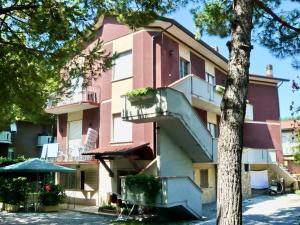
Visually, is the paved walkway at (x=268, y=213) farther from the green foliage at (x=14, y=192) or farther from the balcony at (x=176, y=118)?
the green foliage at (x=14, y=192)

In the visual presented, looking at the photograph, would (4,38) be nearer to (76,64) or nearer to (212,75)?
(76,64)

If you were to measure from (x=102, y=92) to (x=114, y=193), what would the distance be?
661 centimetres

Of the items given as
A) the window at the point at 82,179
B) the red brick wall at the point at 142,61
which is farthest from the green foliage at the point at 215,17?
the window at the point at 82,179

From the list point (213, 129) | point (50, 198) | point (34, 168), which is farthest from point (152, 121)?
point (213, 129)

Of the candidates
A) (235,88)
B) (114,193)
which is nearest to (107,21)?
(114,193)

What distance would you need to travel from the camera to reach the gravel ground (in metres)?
15.3

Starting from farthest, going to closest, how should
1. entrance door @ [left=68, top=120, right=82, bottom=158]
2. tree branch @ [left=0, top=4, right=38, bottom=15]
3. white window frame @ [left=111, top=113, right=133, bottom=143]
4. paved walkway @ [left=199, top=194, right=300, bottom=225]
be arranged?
1. entrance door @ [left=68, top=120, right=82, bottom=158]
2. white window frame @ [left=111, top=113, right=133, bottom=143]
3. paved walkway @ [left=199, top=194, right=300, bottom=225]
4. tree branch @ [left=0, top=4, right=38, bottom=15]

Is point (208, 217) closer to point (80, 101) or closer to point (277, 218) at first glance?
point (277, 218)

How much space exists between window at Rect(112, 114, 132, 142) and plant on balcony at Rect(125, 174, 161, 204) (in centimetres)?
471

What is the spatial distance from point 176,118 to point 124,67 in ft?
20.3

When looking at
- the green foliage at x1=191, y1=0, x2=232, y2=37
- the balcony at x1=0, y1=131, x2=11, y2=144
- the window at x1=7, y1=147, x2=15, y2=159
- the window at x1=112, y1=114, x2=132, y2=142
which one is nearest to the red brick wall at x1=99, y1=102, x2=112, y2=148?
the window at x1=112, y1=114, x2=132, y2=142

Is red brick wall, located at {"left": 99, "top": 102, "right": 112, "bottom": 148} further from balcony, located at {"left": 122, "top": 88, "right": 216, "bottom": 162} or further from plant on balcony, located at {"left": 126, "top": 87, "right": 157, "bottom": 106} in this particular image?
plant on balcony, located at {"left": 126, "top": 87, "right": 157, "bottom": 106}

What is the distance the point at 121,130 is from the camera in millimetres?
21047

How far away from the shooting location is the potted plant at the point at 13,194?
1966 centimetres
